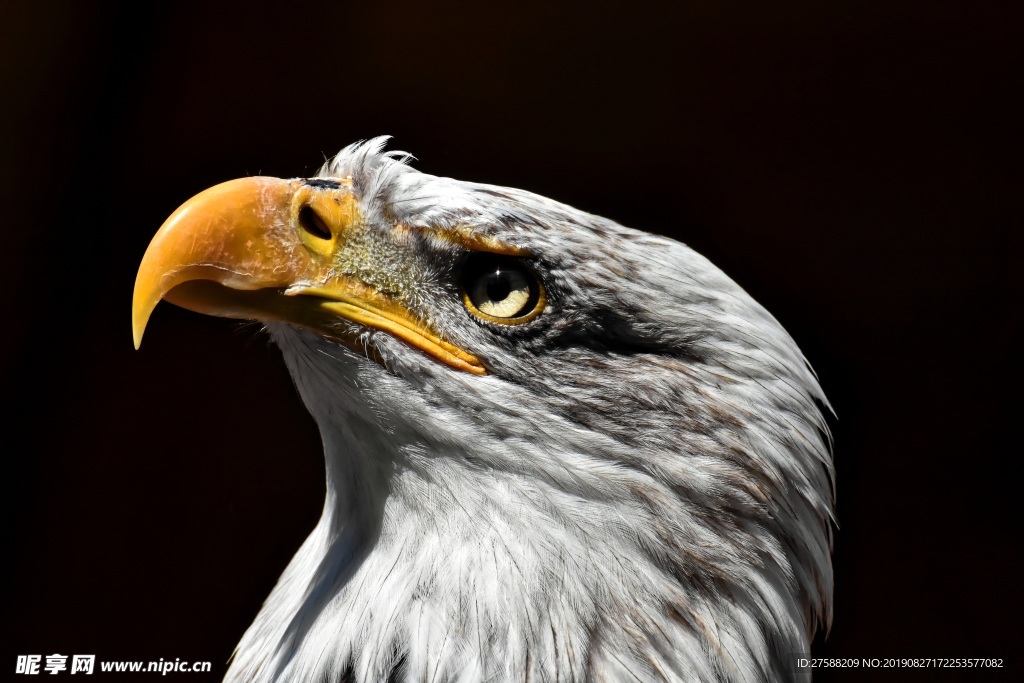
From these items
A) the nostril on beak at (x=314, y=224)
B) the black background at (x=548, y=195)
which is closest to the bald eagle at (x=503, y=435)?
the nostril on beak at (x=314, y=224)

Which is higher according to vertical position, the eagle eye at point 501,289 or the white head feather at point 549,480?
the eagle eye at point 501,289

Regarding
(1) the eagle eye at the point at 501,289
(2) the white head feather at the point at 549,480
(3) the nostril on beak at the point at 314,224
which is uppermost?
(3) the nostril on beak at the point at 314,224

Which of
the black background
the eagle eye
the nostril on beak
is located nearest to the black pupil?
the eagle eye

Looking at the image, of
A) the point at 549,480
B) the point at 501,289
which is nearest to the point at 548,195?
the point at 501,289

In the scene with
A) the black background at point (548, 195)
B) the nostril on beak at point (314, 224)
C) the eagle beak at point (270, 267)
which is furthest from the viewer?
the black background at point (548, 195)

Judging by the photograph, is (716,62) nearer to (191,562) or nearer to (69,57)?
(69,57)

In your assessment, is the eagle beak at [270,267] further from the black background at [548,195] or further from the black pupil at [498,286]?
the black background at [548,195]

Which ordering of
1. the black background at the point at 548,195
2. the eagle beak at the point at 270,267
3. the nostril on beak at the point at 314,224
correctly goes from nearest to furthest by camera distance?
the eagle beak at the point at 270,267 → the nostril on beak at the point at 314,224 → the black background at the point at 548,195

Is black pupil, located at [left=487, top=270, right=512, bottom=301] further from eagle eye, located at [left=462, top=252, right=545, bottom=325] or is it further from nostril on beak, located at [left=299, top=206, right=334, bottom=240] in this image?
nostril on beak, located at [left=299, top=206, right=334, bottom=240]
